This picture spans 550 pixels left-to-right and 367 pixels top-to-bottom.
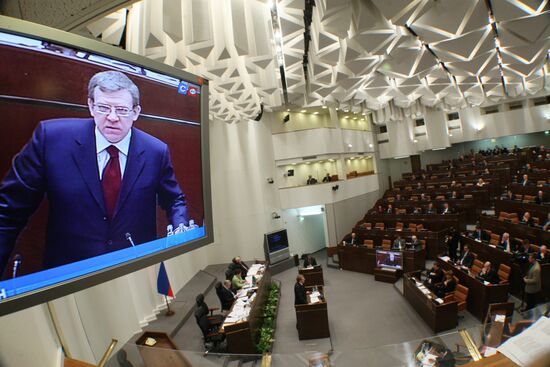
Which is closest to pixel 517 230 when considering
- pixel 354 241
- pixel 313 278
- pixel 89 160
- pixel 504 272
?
pixel 504 272

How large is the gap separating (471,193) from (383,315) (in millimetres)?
8548

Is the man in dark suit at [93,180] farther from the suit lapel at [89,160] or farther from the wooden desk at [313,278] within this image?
the wooden desk at [313,278]

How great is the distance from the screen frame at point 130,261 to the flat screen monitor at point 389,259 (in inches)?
364

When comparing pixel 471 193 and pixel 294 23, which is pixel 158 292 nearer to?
pixel 294 23

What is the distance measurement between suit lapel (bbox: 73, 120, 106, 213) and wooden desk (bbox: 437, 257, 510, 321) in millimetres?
7867

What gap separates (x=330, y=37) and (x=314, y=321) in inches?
251

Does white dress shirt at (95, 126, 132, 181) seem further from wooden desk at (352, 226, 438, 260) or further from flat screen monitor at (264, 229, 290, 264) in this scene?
flat screen monitor at (264, 229, 290, 264)

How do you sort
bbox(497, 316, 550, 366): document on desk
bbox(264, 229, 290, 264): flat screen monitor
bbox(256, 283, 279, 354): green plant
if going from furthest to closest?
bbox(264, 229, 290, 264): flat screen monitor, bbox(256, 283, 279, 354): green plant, bbox(497, 316, 550, 366): document on desk

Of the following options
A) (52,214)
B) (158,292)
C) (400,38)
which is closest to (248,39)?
(400,38)

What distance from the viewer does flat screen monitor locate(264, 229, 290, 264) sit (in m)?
12.6

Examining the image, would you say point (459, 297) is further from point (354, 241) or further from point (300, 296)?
point (354, 241)

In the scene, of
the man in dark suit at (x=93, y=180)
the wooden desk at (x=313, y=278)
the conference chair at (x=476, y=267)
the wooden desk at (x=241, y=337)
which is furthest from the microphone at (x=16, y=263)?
the wooden desk at (x=313, y=278)

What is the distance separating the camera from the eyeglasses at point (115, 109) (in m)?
1.43

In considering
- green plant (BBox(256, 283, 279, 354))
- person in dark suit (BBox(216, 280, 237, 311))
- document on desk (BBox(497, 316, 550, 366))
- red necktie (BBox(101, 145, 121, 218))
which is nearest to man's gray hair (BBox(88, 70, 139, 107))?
red necktie (BBox(101, 145, 121, 218))
